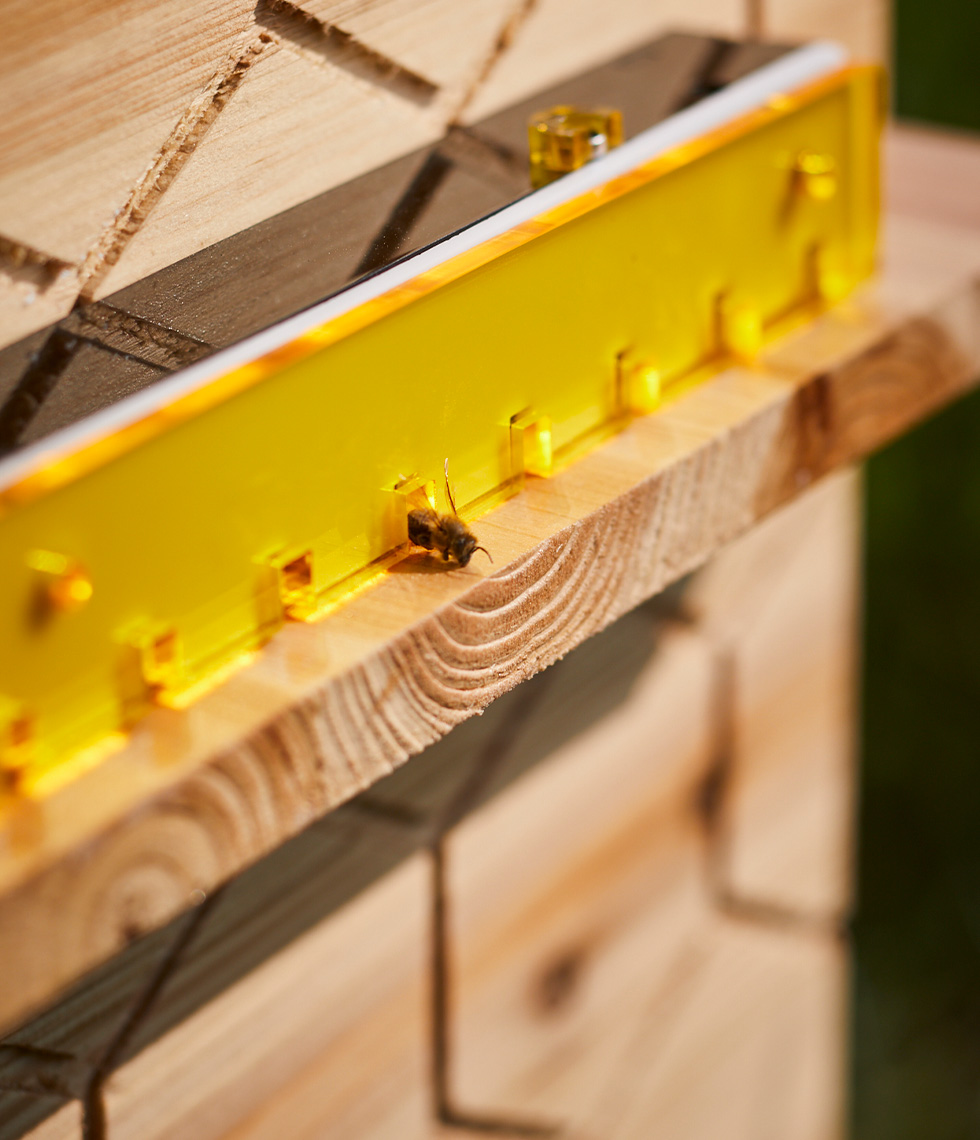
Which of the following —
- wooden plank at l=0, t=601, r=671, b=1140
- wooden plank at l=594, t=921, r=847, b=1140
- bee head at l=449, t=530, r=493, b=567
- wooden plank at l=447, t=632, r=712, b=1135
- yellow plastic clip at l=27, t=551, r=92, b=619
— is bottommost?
wooden plank at l=594, t=921, r=847, b=1140

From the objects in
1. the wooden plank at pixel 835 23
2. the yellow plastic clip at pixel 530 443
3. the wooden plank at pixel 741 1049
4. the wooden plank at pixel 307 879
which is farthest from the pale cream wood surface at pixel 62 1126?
the wooden plank at pixel 835 23

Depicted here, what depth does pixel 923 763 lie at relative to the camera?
3.92 ft

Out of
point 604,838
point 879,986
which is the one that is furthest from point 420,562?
point 879,986

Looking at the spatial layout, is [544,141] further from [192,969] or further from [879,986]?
[879,986]

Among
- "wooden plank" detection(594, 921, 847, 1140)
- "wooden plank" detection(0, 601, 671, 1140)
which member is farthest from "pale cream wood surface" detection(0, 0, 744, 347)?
"wooden plank" detection(594, 921, 847, 1140)

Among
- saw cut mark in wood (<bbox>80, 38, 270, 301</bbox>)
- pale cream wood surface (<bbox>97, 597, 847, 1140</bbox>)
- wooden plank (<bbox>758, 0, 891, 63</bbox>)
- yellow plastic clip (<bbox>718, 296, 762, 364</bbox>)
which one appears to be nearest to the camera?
saw cut mark in wood (<bbox>80, 38, 270, 301</bbox>)

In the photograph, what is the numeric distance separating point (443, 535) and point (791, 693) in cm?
65

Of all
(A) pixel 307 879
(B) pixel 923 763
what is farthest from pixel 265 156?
(B) pixel 923 763

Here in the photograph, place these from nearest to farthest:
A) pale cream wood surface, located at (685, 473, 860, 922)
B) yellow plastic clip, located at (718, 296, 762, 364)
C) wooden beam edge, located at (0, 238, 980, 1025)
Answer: wooden beam edge, located at (0, 238, 980, 1025) < yellow plastic clip, located at (718, 296, 762, 364) < pale cream wood surface, located at (685, 473, 860, 922)

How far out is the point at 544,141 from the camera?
1.87ft

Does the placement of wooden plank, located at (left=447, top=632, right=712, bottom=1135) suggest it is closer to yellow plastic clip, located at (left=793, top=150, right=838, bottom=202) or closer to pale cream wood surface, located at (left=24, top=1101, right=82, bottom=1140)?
pale cream wood surface, located at (left=24, top=1101, right=82, bottom=1140)

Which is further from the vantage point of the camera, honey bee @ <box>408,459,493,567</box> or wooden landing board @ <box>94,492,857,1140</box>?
wooden landing board @ <box>94,492,857,1140</box>

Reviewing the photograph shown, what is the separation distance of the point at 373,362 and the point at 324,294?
1.1 inches

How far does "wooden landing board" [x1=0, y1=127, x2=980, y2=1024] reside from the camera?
41 cm
